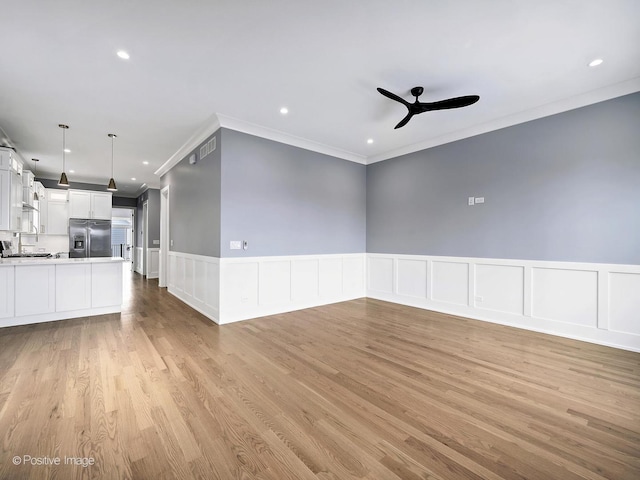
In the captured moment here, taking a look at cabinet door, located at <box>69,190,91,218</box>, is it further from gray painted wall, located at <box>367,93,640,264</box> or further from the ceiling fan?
the ceiling fan

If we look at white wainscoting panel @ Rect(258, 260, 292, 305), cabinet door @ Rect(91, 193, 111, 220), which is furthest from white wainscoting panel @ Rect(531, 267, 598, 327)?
cabinet door @ Rect(91, 193, 111, 220)

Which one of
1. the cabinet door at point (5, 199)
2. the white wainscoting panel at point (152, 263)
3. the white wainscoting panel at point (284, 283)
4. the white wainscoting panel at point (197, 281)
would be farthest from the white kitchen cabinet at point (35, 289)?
the white wainscoting panel at point (152, 263)

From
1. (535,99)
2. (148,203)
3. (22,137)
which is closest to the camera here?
(535,99)

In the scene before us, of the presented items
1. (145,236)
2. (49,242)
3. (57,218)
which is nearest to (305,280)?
(145,236)

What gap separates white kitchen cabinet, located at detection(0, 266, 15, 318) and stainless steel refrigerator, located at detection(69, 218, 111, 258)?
191 inches

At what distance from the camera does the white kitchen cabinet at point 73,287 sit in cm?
423

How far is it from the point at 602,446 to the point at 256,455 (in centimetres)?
209

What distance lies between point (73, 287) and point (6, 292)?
697 mm

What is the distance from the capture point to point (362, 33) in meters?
2.44

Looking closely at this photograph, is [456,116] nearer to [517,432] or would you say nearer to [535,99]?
[535,99]

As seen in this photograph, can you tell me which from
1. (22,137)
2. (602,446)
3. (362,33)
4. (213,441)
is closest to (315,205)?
(362,33)

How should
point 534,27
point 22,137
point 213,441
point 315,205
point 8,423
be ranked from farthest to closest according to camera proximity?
point 315,205, point 22,137, point 534,27, point 8,423, point 213,441

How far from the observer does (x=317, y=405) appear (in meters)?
2.11

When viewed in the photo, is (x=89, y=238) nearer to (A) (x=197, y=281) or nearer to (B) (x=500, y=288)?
(A) (x=197, y=281)
